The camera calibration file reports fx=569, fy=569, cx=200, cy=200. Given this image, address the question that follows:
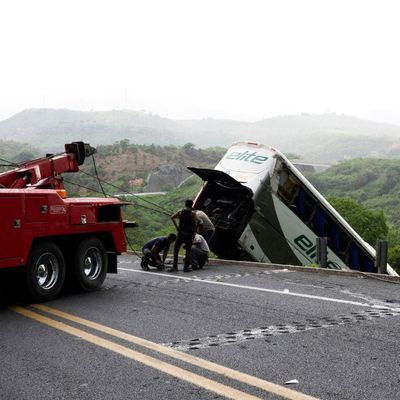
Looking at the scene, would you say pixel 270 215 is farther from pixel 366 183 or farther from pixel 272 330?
pixel 366 183

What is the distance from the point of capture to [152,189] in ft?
295

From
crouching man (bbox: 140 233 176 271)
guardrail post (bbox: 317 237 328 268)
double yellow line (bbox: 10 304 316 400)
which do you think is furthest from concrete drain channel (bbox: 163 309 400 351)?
crouching man (bbox: 140 233 176 271)

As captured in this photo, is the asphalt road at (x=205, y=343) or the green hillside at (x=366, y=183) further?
the green hillside at (x=366, y=183)

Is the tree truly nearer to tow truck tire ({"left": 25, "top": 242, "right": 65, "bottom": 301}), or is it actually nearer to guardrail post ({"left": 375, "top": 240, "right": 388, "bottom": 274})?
guardrail post ({"left": 375, "top": 240, "right": 388, "bottom": 274})

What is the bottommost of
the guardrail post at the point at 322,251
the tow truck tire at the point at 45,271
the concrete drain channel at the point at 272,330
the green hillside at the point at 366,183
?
the green hillside at the point at 366,183

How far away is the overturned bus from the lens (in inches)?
587

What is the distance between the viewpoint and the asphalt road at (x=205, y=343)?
4492 millimetres

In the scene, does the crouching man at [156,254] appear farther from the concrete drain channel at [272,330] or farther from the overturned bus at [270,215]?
the concrete drain channel at [272,330]

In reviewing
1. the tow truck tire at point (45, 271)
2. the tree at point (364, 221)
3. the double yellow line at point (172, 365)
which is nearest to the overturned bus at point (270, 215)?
the tow truck tire at point (45, 271)

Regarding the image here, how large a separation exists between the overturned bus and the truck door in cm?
745

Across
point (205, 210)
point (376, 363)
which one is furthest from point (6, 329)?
point (205, 210)

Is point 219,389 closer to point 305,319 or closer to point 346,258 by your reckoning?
point 305,319

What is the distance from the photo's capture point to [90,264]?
9328mm

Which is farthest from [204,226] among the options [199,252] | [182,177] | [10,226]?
[182,177]
